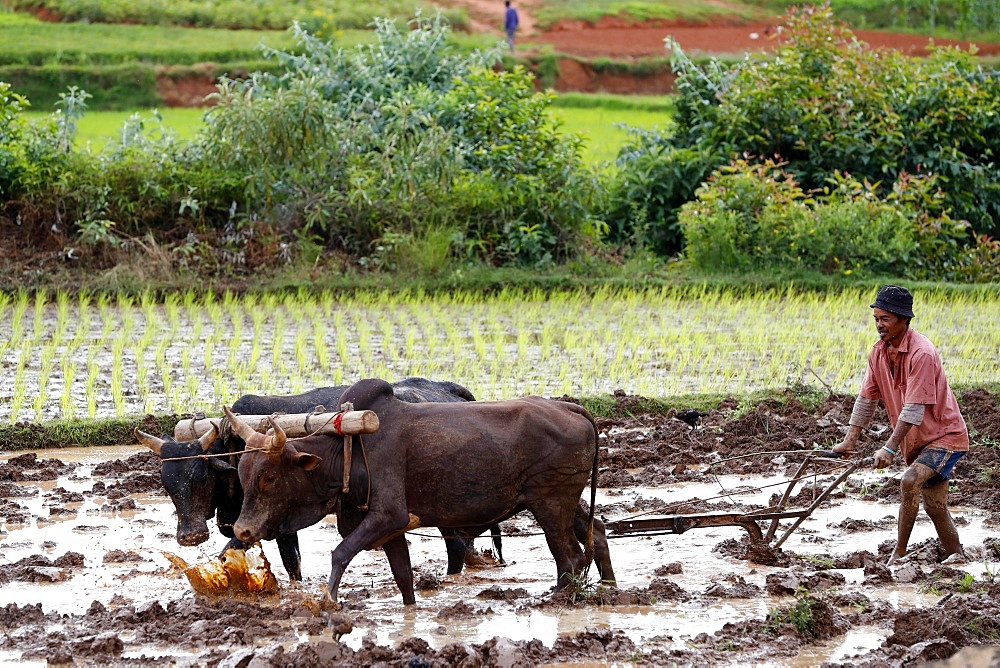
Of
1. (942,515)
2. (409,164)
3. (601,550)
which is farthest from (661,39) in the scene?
(601,550)

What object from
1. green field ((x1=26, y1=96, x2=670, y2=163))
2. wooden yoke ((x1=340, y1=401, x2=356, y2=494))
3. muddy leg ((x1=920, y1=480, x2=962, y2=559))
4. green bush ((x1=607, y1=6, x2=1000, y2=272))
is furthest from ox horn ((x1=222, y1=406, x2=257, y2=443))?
green field ((x1=26, y1=96, x2=670, y2=163))

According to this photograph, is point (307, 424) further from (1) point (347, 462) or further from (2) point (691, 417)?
(2) point (691, 417)

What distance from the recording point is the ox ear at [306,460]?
18.2 feet

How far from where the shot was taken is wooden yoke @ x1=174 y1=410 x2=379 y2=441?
553cm

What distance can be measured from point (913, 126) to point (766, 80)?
6.58 feet

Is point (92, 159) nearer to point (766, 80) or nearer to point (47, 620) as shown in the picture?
point (766, 80)

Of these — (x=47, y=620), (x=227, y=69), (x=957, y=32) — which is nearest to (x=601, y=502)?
(x=47, y=620)

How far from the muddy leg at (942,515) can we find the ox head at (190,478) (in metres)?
3.28

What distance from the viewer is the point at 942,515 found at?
6051mm

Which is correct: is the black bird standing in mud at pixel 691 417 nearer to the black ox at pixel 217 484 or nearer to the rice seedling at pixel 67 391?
the black ox at pixel 217 484

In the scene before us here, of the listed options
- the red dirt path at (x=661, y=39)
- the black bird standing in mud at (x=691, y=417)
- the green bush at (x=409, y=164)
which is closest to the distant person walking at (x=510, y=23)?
the red dirt path at (x=661, y=39)

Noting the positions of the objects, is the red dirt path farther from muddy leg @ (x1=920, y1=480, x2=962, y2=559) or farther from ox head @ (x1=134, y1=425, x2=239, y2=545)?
ox head @ (x1=134, y1=425, x2=239, y2=545)

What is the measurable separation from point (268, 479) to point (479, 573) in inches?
51.8

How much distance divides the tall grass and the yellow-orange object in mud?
10.6ft
